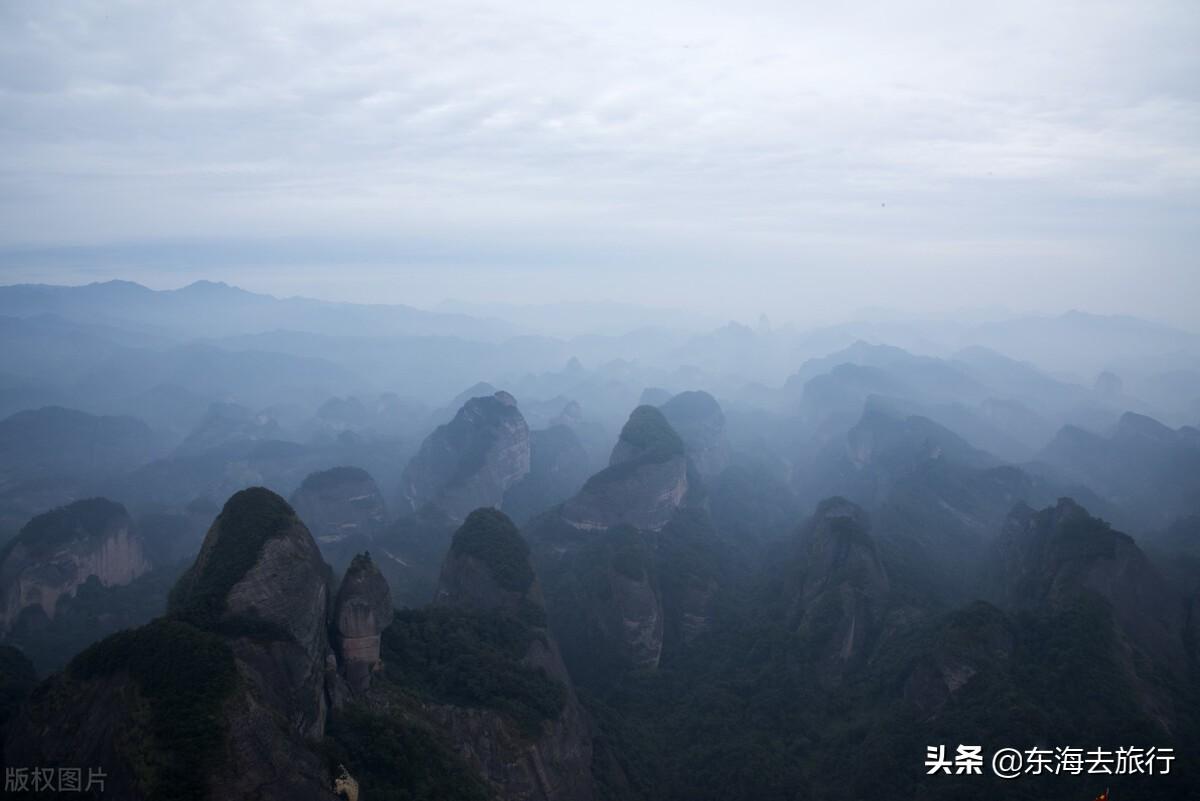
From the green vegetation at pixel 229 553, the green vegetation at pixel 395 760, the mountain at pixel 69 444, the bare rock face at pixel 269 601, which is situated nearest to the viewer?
the bare rock face at pixel 269 601

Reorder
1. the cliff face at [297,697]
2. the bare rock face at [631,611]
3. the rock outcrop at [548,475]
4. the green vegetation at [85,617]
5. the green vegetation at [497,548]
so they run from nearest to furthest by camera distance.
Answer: the cliff face at [297,697], the green vegetation at [497,548], the bare rock face at [631,611], the green vegetation at [85,617], the rock outcrop at [548,475]

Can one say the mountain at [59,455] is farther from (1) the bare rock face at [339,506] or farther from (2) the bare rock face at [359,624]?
(2) the bare rock face at [359,624]

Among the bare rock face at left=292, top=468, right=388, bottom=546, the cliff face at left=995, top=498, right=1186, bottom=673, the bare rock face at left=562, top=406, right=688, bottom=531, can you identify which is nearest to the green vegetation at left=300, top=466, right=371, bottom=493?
the bare rock face at left=292, top=468, right=388, bottom=546

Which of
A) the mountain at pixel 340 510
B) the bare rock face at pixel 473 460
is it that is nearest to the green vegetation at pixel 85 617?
the mountain at pixel 340 510

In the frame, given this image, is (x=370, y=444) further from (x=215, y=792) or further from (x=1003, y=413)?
(x=1003, y=413)

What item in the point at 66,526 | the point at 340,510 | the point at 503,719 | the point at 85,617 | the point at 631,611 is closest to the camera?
the point at 503,719

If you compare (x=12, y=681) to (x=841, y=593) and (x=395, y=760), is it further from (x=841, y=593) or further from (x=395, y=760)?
(x=841, y=593)

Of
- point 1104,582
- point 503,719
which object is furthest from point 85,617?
point 1104,582

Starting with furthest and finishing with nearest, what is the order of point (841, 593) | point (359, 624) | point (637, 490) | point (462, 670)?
point (637, 490) → point (841, 593) → point (462, 670) → point (359, 624)
